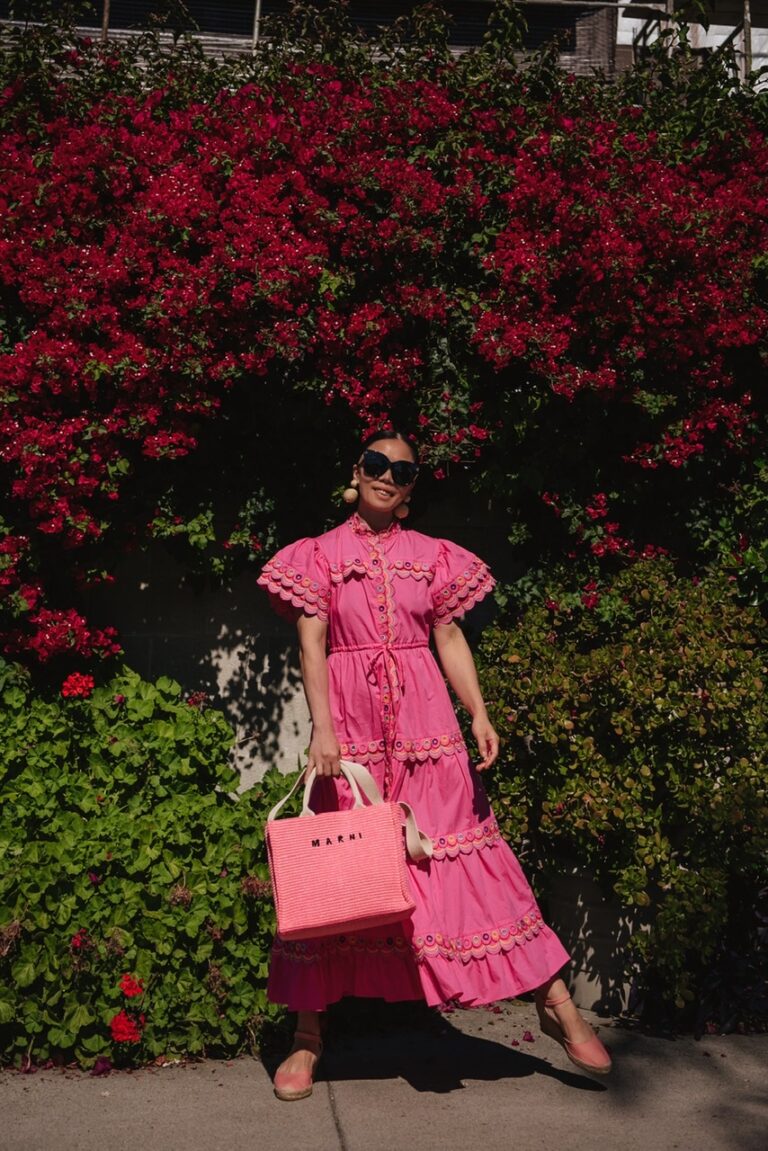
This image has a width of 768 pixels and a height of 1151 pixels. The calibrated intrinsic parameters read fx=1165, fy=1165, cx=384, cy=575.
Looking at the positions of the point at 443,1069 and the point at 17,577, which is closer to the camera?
the point at 443,1069

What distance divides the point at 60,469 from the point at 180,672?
113 centimetres

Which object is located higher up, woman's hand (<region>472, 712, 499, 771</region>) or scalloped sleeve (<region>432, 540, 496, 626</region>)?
scalloped sleeve (<region>432, 540, 496, 626</region>)

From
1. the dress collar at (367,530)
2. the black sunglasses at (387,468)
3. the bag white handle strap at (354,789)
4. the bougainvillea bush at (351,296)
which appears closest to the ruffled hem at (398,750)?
the bag white handle strap at (354,789)

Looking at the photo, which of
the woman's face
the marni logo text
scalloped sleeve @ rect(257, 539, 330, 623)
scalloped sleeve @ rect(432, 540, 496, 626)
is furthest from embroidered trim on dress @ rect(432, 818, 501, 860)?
the woman's face

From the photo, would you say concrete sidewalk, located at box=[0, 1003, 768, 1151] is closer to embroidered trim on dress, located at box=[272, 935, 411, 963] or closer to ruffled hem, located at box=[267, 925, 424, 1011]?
ruffled hem, located at box=[267, 925, 424, 1011]

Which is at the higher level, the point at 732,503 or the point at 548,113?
Answer: the point at 548,113

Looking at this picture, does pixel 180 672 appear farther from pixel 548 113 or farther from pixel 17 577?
pixel 548 113

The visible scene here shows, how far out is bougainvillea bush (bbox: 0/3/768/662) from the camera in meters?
4.25

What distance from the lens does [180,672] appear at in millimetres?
4953

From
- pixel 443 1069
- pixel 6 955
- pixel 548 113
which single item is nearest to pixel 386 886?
pixel 443 1069

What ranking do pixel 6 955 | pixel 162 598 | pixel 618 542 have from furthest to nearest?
1. pixel 162 598
2. pixel 618 542
3. pixel 6 955

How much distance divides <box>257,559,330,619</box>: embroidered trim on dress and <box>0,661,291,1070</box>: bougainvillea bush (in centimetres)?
91

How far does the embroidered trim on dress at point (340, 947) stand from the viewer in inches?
138

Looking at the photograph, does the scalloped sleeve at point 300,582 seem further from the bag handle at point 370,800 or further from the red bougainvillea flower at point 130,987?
the red bougainvillea flower at point 130,987
